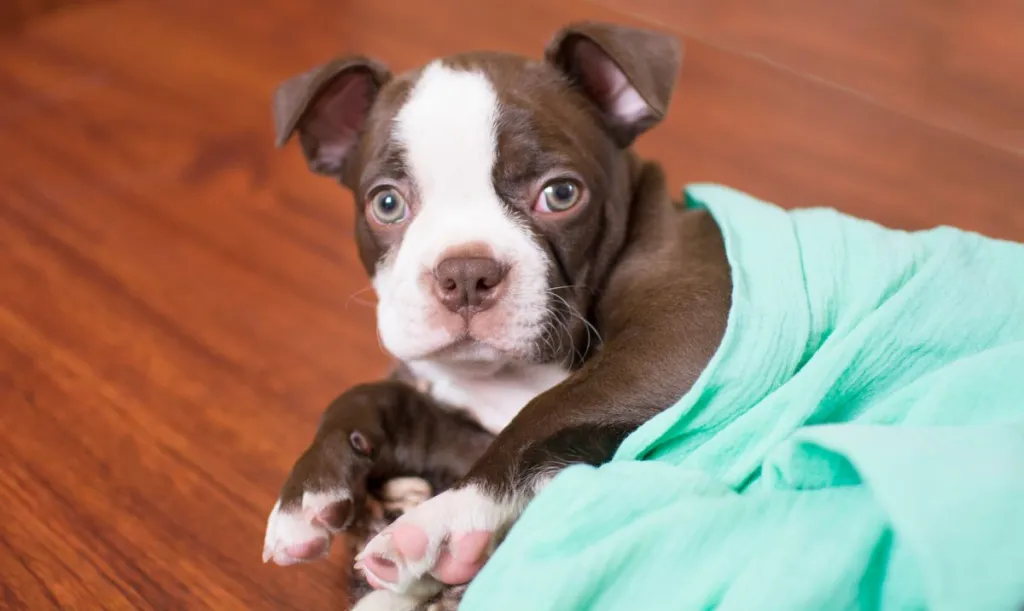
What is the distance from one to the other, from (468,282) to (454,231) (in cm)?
13

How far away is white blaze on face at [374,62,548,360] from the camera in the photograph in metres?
1.65

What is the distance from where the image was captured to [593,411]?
155 cm

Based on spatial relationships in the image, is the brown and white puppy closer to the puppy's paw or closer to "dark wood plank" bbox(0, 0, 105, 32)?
the puppy's paw

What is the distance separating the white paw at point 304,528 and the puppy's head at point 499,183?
1.02 ft

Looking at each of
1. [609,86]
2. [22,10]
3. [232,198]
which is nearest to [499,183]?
[609,86]

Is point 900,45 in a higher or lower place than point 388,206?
higher

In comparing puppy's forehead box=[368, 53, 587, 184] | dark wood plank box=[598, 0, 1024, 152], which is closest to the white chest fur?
puppy's forehead box=[368, 53, 587, 184]

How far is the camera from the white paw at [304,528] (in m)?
1.58

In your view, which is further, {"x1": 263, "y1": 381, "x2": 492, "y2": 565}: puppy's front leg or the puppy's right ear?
the puppy's right ear

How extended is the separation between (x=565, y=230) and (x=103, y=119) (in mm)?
2295

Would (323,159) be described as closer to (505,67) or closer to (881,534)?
(505,67)

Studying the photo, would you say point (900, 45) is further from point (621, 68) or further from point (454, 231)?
point (454, 231)

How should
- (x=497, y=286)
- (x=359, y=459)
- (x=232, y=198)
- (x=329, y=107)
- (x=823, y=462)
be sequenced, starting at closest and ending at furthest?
(x=823, y=462) → (x=497, y=286) → (x=359, y=459) → (x=329, y=107) → (x=232, y=198)

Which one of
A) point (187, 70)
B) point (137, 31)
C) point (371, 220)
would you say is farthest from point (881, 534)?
point (137, 31)
